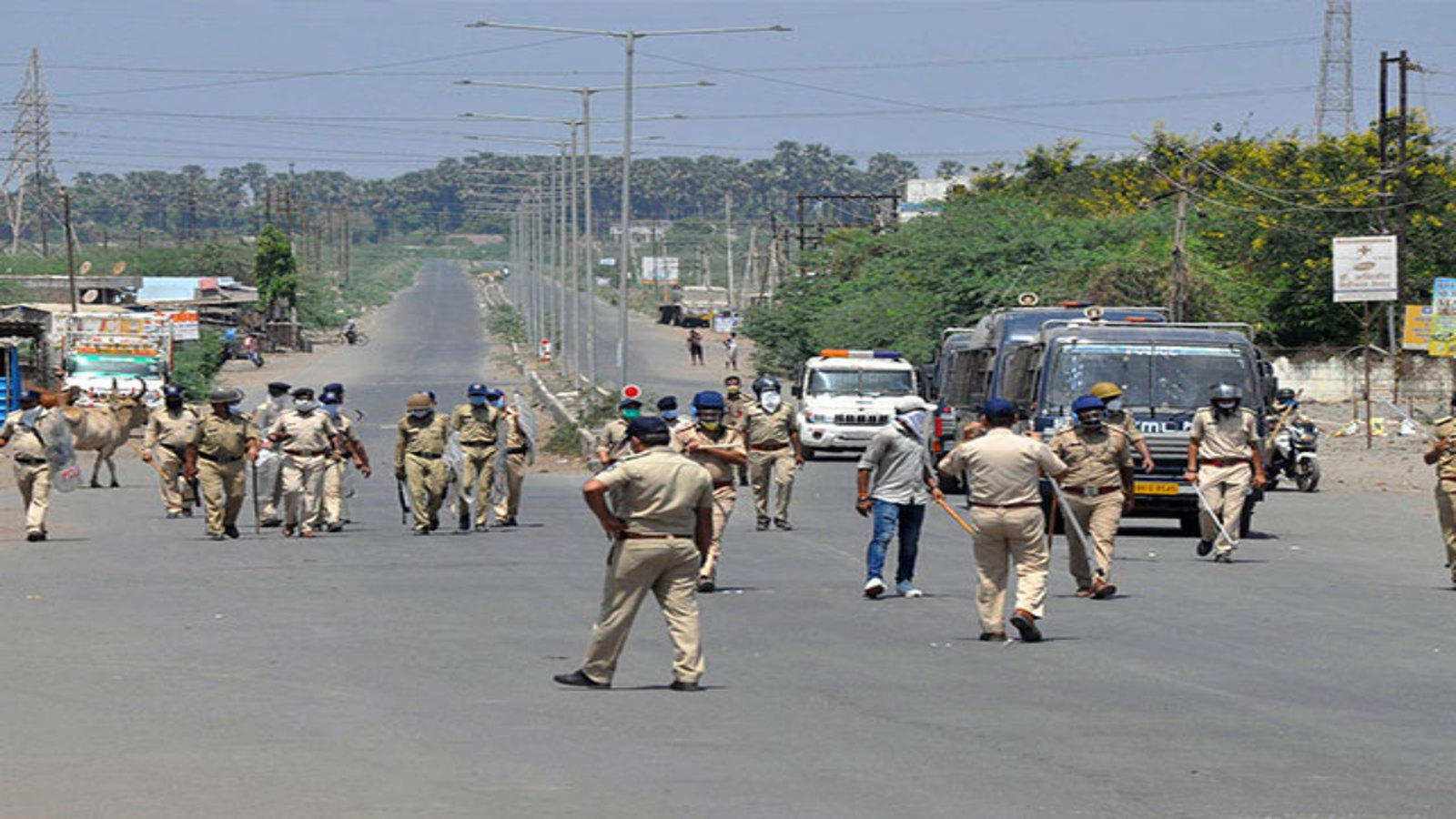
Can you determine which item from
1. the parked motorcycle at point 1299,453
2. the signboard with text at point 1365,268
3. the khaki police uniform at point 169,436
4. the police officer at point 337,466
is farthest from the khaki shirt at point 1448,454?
the signboard with text at point 1365,268

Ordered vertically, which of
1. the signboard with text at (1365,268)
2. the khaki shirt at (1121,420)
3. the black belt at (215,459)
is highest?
the signboard with text at (1365,268)

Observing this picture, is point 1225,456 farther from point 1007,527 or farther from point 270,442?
point 270,442

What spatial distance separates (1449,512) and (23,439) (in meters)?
13.6

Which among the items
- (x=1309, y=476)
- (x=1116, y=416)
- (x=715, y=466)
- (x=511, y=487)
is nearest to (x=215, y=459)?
(x=511, y=487)

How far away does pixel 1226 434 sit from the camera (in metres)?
20.5

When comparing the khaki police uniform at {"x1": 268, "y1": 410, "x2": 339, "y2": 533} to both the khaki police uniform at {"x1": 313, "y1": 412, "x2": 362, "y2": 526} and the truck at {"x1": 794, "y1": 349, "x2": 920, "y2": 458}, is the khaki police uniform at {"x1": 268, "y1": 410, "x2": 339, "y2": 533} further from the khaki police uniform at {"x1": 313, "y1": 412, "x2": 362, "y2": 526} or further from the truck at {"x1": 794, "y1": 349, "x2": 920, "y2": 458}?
the truck at {"x1": 794, "y1": 349, "x2": 920, "y2": 458}

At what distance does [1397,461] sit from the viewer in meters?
37.2

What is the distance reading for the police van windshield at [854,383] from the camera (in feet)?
129

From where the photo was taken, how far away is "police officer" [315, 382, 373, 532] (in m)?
23.0

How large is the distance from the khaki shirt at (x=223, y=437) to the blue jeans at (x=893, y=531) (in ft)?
26.1

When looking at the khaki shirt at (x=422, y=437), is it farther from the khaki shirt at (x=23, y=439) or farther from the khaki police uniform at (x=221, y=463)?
the khaki shirt at (x=23, y=439)

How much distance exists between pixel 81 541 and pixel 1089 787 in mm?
15778

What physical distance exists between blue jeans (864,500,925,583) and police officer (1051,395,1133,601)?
3.88 feet

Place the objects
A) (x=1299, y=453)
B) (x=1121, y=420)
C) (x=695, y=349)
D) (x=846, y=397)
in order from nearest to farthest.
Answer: (x=1121, y=420), (x=1299, y=453), (x=846, y=397), (x=695, y=349)
